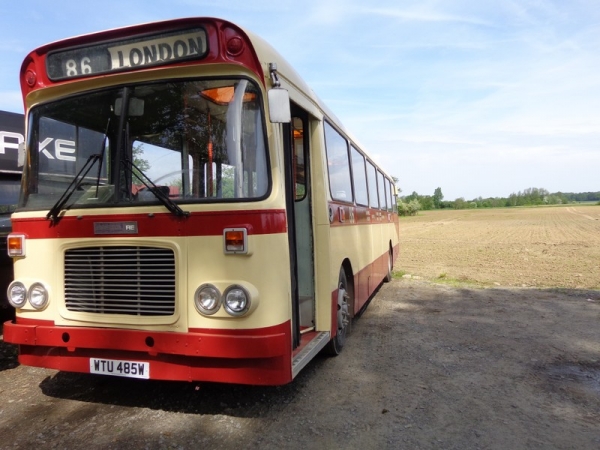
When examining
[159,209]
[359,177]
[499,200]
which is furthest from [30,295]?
[499,200]

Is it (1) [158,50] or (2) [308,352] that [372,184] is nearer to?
(2) [308,352]

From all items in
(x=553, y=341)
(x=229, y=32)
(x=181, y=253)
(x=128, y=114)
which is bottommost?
(x=553, y=341)

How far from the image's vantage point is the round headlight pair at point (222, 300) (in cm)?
358

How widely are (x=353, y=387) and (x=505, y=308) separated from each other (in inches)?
193

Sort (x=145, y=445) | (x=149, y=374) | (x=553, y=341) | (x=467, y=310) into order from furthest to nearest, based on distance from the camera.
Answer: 1. (x=467, y=310)
2. (x=553, y=341)
3. (x=149, y=374)
4. (x=145, y=445)

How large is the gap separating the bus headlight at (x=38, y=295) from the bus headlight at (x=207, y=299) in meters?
1.37

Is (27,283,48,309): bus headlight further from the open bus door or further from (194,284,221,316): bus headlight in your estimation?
the open bus door

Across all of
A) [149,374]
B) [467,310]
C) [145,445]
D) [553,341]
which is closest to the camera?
[145,445]

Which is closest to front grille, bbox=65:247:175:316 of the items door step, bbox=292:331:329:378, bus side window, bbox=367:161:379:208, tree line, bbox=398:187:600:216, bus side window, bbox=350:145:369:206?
door step, bbox=292:331:329:378

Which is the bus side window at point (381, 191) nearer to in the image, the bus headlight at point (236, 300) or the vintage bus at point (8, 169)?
the vintage bus at point (8, 169)

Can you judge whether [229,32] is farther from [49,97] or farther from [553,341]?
[553,341]

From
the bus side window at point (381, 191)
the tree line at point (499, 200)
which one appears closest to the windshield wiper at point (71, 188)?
the bus side window at point (381, 191)

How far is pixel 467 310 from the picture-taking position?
8461 mm

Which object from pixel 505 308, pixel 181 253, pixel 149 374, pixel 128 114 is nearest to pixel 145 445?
pixel 149 374
